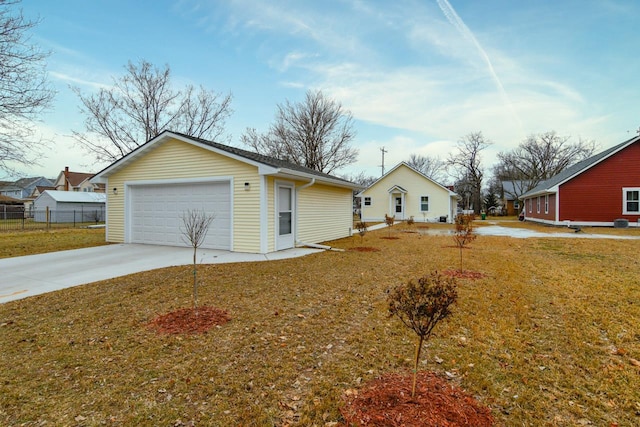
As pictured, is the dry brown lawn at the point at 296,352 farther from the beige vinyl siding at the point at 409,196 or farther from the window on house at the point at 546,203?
the beige vinyl siding at the point at 409,196

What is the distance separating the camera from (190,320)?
418 centimetres

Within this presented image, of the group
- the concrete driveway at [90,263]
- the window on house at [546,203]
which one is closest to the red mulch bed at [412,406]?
the concrete driveway at [90,263]

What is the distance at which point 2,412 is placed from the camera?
241cm

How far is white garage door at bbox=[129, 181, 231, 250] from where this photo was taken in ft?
33.1

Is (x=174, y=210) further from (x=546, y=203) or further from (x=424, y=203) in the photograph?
(x=546, y=203)

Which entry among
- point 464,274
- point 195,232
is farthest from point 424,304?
point 464,274

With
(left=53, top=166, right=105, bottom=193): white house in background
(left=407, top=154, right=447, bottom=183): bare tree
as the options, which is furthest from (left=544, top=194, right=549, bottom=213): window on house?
(left=53, top=166, right=105, bottom=193): white house in background

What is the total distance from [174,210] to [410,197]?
23.3 meters

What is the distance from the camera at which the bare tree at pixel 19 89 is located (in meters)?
9.56

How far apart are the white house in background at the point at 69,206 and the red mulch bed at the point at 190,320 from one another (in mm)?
31215

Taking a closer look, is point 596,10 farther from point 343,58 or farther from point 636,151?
point 636,151

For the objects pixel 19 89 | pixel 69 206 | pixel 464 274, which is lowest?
pixel 464 274

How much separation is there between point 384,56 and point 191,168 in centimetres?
896

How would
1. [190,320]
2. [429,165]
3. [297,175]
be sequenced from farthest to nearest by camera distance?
[429,165] < [297,175] < [190,320]
